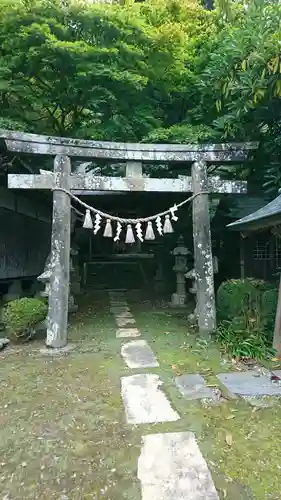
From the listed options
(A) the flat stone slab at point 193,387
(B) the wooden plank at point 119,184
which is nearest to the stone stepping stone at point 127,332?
(A) the flat stone slab at point 193,387

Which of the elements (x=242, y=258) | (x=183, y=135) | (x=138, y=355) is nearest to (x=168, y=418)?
(x=138, y=355)

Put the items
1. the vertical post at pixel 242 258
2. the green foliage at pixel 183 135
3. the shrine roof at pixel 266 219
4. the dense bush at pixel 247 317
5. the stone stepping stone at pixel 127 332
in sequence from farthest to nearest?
the vertical post at pixel 242 258, the green foliage at pixel 183 135, the stone stepping stone at pixel 127 332, the dense bush at pixel 247 317, the shrine roof at pixel 266 219

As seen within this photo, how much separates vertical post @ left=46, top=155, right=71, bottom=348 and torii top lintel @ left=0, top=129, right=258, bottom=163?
270 millimetres

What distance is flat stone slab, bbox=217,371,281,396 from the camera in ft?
13.6

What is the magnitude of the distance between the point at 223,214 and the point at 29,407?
835 cm

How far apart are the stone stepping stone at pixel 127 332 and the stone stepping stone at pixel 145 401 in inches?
83.1

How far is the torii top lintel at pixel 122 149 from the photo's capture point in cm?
590

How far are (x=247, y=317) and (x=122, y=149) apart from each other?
3931 millimetres

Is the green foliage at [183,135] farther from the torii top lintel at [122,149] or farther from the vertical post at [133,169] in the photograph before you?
the vertical post at [133,169]

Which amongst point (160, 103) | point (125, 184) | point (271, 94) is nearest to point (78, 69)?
point (160, 103)

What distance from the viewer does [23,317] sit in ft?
20.4

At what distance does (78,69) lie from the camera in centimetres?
811

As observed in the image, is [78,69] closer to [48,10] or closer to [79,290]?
[48,10]

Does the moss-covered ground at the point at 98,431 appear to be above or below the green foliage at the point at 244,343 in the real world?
below
